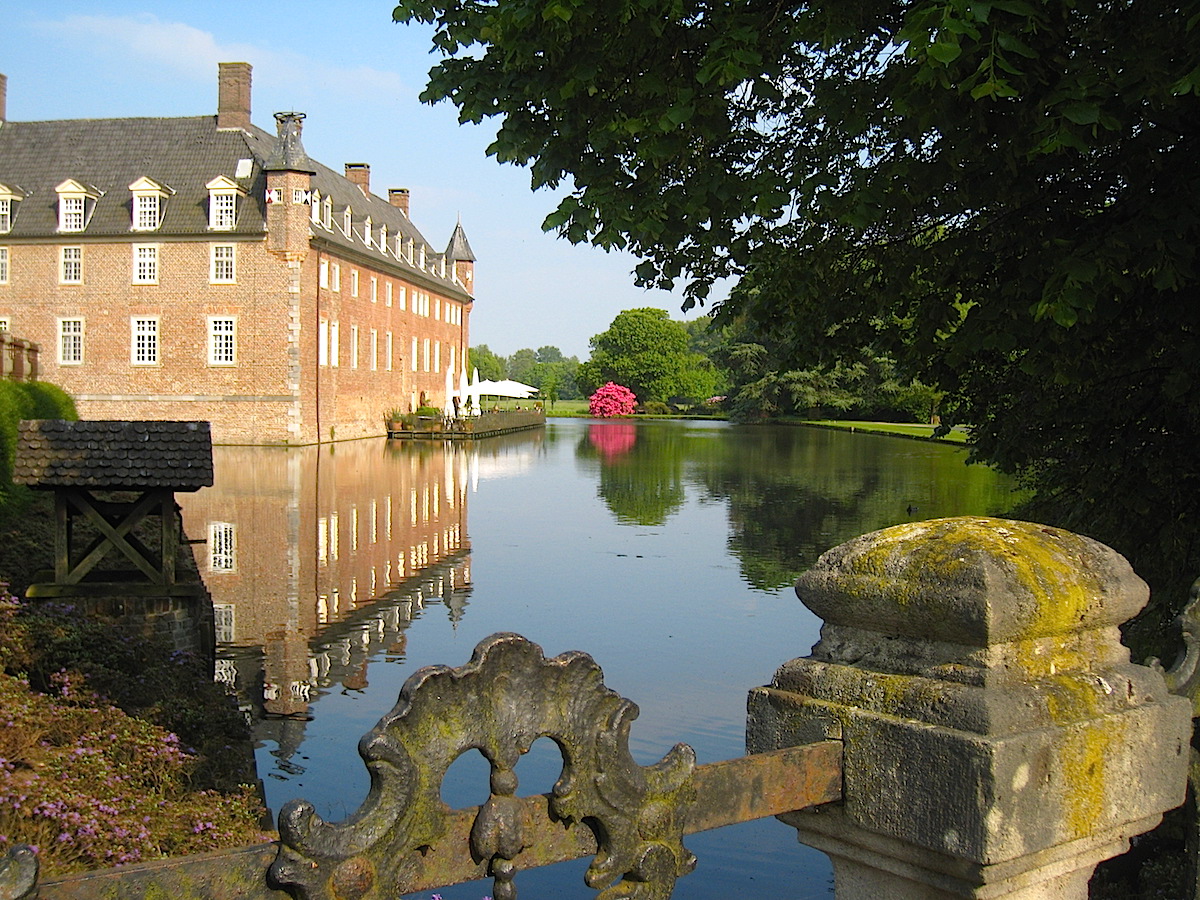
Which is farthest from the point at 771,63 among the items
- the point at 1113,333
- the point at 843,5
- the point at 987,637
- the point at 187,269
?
the point at 187,269

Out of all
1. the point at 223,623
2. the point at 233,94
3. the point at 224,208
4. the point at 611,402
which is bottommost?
the point at 223,623

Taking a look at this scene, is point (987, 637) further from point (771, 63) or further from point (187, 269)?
point (187, 269)

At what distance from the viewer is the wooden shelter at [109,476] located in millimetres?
10922

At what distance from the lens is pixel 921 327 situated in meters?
7.78

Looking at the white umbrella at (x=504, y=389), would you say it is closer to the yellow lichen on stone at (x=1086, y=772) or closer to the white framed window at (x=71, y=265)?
the white framed window at (x=71, y=265)

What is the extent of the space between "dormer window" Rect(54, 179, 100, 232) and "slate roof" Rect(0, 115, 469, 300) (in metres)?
0.28

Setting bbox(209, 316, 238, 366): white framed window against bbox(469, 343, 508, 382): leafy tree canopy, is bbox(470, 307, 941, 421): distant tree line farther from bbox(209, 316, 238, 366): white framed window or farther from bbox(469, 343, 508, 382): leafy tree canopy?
bbox(209, 316, 238, 366): white framed window

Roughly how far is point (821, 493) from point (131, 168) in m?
31.5

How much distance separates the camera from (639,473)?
36031 mm

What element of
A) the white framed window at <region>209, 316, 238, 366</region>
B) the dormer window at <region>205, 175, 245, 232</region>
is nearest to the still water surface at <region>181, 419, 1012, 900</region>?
the white framed window at <region>209, 316, 238, 366</region>

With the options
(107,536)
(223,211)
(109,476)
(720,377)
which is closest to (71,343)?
(223,211)

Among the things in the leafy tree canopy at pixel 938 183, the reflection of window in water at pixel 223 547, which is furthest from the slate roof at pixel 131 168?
the leafy tree canopy at pixel 938 183

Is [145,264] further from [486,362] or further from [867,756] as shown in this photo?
[486,362]

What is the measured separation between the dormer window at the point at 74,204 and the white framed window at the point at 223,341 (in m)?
6.29
